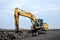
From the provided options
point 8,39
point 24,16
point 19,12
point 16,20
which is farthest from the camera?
point 24,16

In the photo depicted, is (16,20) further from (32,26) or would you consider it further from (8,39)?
(32,26)

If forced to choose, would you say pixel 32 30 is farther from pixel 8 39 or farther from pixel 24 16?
pixel 8 39

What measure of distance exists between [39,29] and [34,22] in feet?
7.89

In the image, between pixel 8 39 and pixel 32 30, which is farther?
pixel 32 30

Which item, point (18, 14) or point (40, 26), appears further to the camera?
point (40, 26)

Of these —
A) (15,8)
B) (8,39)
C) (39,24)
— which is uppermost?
(15,8)

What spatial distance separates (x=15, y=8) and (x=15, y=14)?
70.1 inches

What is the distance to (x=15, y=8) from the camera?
34.7 meters

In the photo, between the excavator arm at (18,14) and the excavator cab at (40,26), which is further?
the excavator cab at (40,26)

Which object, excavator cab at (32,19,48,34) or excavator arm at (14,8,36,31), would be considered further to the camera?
excavator cab at (32,19,48,34)

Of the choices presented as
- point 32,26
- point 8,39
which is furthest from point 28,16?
point 8,39

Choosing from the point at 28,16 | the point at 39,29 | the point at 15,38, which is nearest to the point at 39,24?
the point at 39,29

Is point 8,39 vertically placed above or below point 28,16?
below

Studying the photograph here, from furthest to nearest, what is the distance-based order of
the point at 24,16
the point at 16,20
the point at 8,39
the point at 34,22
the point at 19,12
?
the point at 34,22 < the point at 24,16 < the point at 19,12 < the point at 16,20 < the point at 8,39
